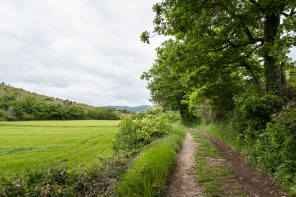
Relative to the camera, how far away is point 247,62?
27.5 ft

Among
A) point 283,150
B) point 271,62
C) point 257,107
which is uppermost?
point 271,62

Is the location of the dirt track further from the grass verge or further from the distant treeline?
the distant treeline

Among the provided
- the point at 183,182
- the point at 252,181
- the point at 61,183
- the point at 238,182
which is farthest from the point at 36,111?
the point at 252,181

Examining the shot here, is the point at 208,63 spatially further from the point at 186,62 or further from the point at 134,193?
the point at 134,193

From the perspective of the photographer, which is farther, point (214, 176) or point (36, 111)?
point (36, 111)

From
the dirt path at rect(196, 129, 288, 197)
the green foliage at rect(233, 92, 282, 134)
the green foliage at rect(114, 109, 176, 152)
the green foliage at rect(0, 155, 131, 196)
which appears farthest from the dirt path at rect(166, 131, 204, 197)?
the green foliage at rect(233, 92, 282, 134)

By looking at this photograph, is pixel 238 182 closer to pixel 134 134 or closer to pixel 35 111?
pixel 134 134

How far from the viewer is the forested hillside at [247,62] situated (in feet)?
15.5

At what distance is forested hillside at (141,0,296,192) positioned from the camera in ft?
15.5

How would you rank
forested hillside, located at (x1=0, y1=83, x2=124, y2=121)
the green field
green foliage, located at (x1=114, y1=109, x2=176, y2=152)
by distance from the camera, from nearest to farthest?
the green field, green foliage, located at (x1=114, y1=109, x2=176, y2=152), forested hillside, located at (x1=0, y1=83, x2=124, y2=121)

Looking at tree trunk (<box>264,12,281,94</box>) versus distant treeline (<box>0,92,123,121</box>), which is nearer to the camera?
tree trunk (<box>264,12,281,94</box>)

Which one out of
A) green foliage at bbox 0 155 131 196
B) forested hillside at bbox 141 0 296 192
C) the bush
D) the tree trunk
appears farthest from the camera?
the tree trunk

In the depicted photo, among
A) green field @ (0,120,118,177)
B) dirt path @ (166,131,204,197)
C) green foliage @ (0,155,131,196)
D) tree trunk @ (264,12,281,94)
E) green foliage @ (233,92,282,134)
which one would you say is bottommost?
green field @ (0,120,118,177)

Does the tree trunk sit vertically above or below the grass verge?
above
